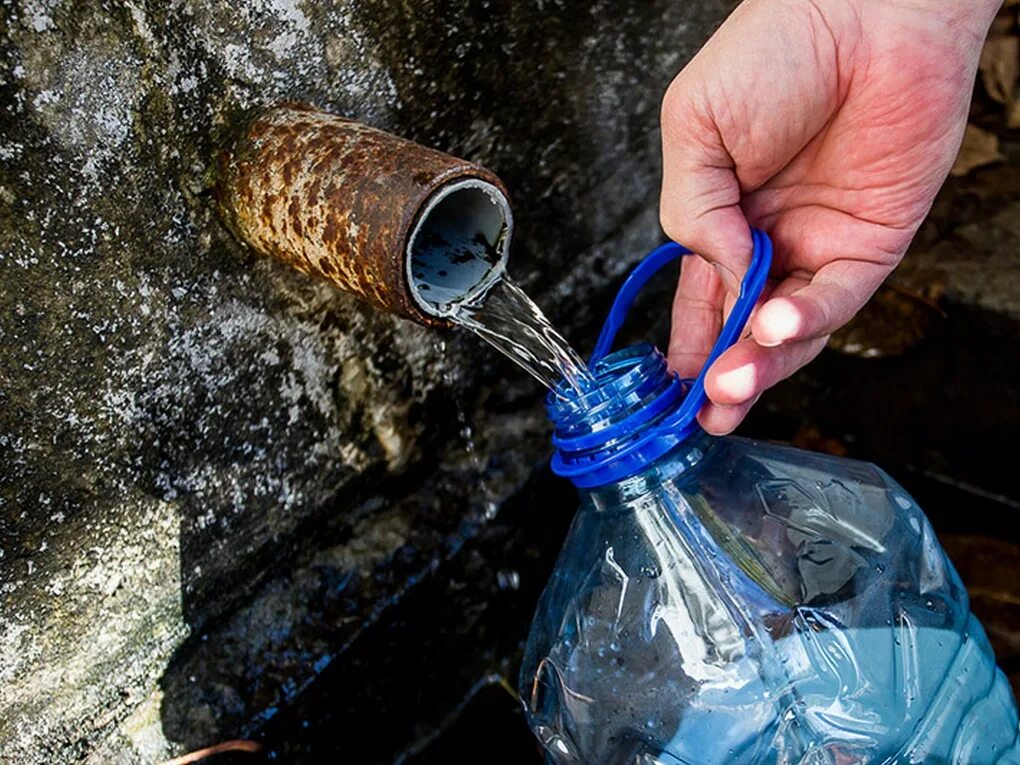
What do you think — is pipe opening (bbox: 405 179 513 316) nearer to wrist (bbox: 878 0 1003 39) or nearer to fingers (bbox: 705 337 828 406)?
fingers (bbox: 705 337 828 406)

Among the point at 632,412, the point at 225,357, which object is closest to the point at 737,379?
the point at 632,412

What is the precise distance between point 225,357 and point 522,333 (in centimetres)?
43

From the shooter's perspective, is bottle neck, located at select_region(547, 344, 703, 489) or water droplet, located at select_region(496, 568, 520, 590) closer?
bottle neck, located at select_region(547, 344, 703, 489)

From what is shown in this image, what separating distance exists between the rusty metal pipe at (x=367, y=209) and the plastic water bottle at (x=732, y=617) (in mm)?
236

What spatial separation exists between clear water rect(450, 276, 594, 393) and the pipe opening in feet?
0.09

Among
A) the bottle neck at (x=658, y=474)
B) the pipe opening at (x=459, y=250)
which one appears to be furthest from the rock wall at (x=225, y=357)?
the bottle neck at (x=658, y=474)

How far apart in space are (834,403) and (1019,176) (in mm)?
662

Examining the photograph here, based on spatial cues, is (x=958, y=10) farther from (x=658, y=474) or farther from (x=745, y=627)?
(x=745, y=627)

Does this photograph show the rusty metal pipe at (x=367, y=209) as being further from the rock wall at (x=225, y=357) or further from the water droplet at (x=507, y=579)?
the water droplet at (x=507, y=579)

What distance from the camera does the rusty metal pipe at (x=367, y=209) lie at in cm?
124

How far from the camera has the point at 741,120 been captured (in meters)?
1.47

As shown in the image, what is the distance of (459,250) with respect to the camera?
142 cm

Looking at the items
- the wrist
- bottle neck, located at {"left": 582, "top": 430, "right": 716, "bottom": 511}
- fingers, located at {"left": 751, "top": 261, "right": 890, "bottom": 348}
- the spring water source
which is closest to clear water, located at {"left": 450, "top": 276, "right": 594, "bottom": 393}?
the spring water source

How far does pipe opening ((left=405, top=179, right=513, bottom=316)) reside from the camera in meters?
1.37
